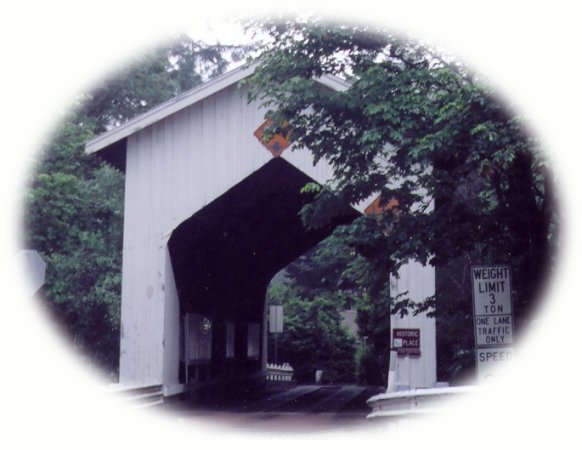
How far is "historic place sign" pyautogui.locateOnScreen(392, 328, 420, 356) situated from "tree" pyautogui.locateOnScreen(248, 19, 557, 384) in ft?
17.5

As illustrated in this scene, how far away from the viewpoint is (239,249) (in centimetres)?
2844

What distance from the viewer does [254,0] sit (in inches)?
558

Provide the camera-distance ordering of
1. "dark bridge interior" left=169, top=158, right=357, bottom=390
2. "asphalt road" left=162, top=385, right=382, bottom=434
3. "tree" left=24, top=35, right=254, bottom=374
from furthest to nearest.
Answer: "tree" left=24, top=35, right=254, bottom=374 < "dark bridge interior" left=169, top=158, right=357, bottom=390 < "asphalt road" left=162, top=385, right=382, bottom=434

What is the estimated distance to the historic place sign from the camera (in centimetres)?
1980

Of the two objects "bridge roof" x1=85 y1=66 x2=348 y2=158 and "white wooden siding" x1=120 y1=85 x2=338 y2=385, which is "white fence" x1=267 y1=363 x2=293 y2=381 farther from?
"bridge roof" x1=85 y1=66 x2=348 y2=158

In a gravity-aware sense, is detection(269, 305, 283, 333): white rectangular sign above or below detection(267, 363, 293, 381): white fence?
above

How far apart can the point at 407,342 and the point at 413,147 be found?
7.64 m

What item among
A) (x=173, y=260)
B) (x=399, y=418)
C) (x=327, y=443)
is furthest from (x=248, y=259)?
(x=399, y=418)

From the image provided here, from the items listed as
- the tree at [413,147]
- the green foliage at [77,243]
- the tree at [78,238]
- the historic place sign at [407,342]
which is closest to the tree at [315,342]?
the tree at [78,238]

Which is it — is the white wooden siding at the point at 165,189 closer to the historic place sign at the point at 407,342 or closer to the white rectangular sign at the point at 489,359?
the historic place sign at the point at 407,342

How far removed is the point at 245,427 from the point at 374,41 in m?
7.39

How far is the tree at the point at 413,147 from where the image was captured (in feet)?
41.5

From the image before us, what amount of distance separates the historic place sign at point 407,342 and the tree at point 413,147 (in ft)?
17.5

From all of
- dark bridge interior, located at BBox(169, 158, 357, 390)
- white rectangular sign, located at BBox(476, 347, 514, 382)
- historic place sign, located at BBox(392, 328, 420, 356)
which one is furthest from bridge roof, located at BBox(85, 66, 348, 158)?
white rectangular sign, located at BBox(476, 347, 514, 382)
